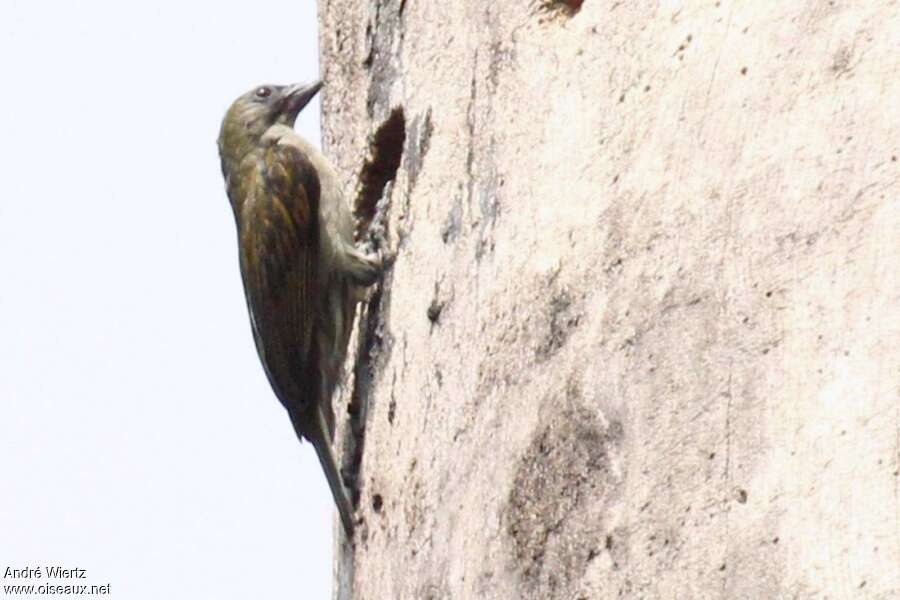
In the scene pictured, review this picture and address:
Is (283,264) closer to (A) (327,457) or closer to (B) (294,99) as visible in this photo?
(B) (294,99)

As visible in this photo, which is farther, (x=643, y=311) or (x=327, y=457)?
(x=327, y=457)

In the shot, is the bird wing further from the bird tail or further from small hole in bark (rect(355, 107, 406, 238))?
small hole in bark (rect(355, 107, 406, 238))

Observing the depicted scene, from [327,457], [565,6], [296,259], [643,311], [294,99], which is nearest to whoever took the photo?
[643,311]

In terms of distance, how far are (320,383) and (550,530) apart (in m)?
2.18

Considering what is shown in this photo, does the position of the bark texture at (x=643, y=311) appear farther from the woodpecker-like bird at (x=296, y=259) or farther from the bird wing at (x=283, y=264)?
the bird wing at (x=283, y=264)

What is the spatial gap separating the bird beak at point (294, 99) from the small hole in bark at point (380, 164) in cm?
121

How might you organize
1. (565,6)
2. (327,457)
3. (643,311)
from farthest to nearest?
1. (327,457)
2. (565,6)
3. (643,311)

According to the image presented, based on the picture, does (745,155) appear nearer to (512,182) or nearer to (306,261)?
(512,182)

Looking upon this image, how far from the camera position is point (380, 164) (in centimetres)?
558

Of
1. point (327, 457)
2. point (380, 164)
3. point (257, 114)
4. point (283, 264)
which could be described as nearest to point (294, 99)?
point (257, 114)

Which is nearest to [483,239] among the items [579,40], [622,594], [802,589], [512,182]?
[512,182]

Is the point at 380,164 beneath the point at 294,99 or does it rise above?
beneath

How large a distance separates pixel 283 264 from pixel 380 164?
3.10 ft

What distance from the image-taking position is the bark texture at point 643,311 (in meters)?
3.33
